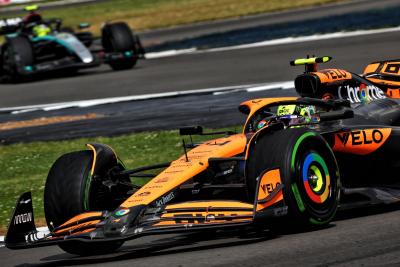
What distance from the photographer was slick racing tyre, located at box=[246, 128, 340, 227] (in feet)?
25.8

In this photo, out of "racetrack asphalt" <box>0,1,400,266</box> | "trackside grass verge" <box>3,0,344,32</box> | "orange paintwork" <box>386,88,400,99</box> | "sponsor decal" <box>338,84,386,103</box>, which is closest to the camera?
"racetrack asphalt" <box>0,1,400,266</box>

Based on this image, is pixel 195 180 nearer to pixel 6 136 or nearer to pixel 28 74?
pixel 6 136

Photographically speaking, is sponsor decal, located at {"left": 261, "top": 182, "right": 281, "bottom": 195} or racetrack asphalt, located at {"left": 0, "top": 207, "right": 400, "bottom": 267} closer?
racetrack asphalt, located at {"left": 0, "top": 207, "right": 400, "bottom": 267}

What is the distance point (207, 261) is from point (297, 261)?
0.68 metres

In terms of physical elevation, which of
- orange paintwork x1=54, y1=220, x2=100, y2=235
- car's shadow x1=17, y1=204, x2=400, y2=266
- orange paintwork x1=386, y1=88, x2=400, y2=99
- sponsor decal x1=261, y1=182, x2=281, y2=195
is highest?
orange paintwork x1=386, y1=88, x2=400, y2=99

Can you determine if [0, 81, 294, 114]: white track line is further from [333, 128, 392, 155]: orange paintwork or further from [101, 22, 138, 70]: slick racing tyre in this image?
[333, 128, 392, 155]: orange paintwork

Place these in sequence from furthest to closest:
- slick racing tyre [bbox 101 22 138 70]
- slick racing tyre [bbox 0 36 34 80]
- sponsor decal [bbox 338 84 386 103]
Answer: slick racing tyre [bbox 101 22 138 70], slick racing tyre [bbox 0 36 34 80], sponsor decal [bbox 338 84 386 103]

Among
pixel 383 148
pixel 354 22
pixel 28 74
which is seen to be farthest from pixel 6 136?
pixel 354 22

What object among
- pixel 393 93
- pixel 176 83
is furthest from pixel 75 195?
pixel 176 83

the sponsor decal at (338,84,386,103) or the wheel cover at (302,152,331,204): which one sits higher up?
the sponsor decal at (338,84,386,103)

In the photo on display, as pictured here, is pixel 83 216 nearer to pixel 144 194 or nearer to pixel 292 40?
pixel 144 194

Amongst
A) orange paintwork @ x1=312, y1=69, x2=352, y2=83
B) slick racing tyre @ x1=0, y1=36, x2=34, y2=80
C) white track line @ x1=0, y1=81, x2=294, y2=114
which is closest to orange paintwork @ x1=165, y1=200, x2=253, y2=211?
orange paintwork @ x1=312, y1=69, x2=352, y2=83

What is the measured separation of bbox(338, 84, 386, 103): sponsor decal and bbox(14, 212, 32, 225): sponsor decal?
3270 mm

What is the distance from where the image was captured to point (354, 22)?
1030 inches
